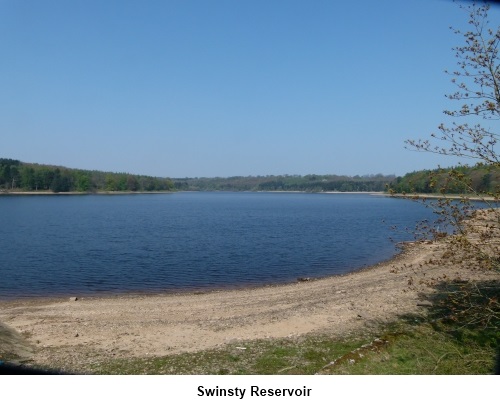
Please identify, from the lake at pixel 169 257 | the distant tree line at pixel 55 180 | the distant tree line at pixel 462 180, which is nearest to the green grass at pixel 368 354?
the distant tree line at pixel 462 180

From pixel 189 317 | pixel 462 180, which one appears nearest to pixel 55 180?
pixel 189 317

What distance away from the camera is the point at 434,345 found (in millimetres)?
7266

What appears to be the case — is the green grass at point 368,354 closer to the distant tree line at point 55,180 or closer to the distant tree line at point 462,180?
the distant tree line at point 462,180

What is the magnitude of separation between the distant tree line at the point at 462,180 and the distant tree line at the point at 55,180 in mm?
133049

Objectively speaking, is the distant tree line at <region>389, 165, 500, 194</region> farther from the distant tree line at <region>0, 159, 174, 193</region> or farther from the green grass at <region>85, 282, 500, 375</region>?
the distant tree line at <region>0, 159, 174, 193</region>

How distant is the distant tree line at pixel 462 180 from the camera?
20.5 ft

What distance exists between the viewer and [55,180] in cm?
13500

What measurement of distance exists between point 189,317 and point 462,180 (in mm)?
8746

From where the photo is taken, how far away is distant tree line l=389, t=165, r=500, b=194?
6.24m

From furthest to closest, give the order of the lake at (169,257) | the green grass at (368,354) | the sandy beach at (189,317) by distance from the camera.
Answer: the lake at (169,257) < the sandy beach at (189,317) < the green grass at (368,354)

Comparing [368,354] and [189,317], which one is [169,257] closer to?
[189,317]

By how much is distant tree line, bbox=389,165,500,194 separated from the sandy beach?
930mm

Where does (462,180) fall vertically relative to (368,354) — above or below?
above

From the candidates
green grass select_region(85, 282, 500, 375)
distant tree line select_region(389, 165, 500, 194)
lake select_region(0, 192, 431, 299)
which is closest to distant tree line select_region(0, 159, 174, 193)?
lake select_region(0, 192, 431, 299)
